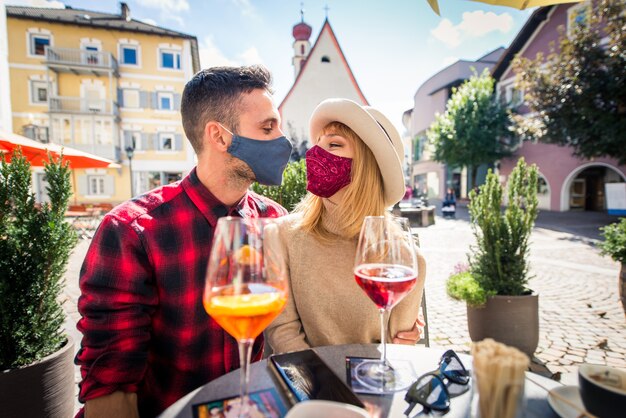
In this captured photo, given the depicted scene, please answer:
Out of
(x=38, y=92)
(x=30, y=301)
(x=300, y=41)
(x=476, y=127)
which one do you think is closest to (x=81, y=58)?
(x=38, y=92)

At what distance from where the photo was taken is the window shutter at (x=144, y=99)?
24.7 m

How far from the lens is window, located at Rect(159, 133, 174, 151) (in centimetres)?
2490

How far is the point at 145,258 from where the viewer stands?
5.24ft

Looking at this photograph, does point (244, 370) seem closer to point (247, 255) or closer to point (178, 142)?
point (247, 255)

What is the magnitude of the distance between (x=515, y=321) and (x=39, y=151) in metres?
8.09

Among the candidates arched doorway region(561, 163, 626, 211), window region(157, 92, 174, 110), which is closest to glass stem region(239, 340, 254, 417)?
arched doorway region(561, 163, 626, 211)

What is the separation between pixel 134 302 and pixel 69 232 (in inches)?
65.1

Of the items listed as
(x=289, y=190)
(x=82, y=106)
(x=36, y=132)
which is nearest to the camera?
(x=289, y=190)

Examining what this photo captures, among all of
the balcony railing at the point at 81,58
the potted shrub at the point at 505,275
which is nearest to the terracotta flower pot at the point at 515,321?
the potted shrub at the point at 505,275

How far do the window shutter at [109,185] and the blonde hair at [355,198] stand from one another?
26.5 metres

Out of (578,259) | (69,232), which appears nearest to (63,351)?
(69,232)

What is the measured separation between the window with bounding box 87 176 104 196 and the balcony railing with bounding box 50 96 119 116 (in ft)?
15.2

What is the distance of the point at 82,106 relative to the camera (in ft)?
77.7

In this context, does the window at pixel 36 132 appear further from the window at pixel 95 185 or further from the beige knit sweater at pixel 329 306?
the beige knit sweater at pixel 329 306
